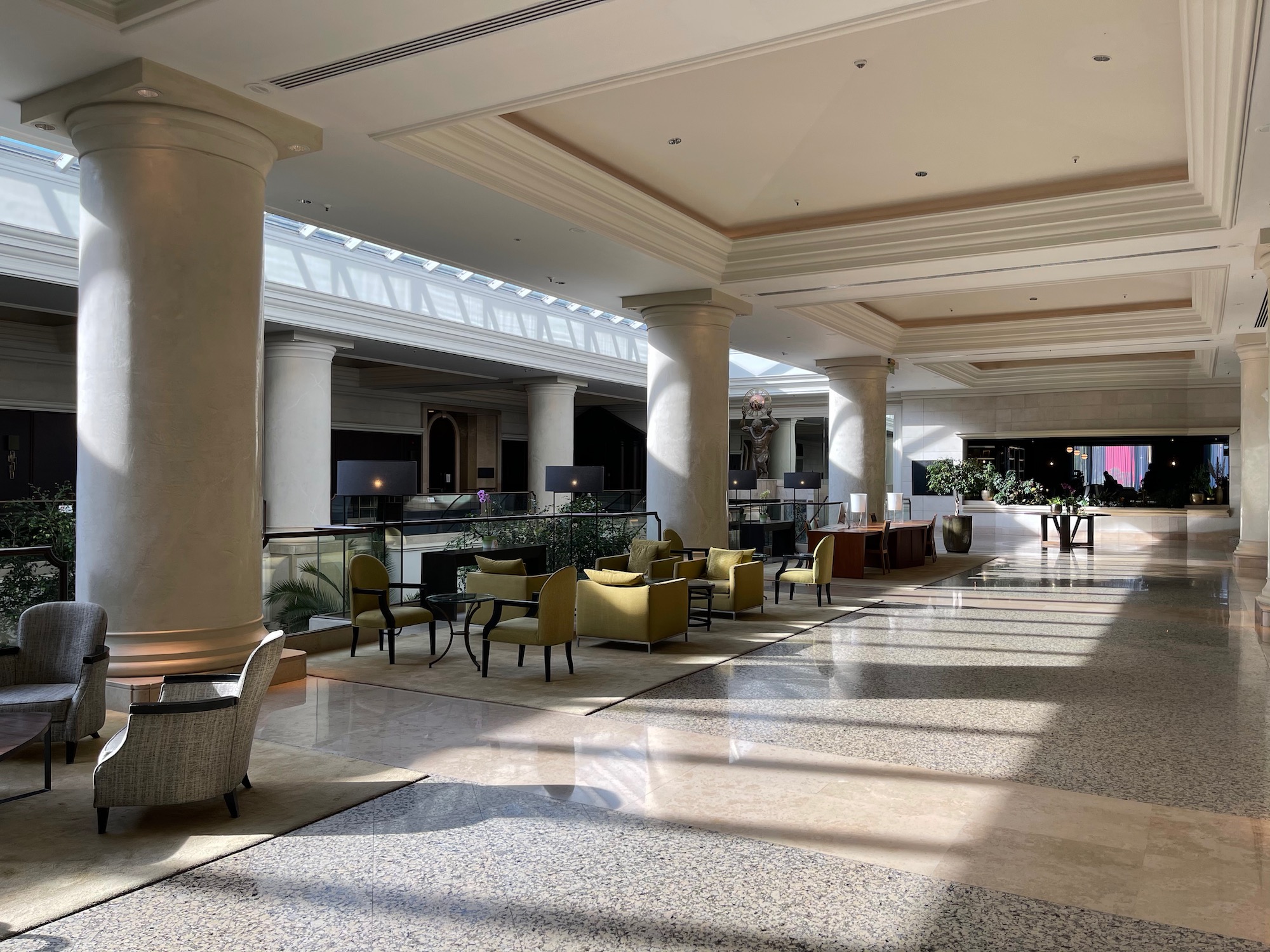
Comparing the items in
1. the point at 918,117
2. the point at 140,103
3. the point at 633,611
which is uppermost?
the point at 918,117

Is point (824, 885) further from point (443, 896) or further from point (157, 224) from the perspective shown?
point (157, 224)

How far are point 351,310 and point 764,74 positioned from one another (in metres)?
9.58

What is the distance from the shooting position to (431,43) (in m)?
5.46

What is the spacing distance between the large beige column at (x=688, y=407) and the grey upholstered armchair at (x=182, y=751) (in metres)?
8.24

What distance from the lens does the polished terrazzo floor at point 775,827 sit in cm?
315

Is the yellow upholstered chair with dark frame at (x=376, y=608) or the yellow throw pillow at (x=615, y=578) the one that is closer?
the yellow upholstered chair with dark frame at (x=376, y=608)

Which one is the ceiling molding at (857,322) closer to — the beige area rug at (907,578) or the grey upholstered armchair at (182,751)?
the beige area rug at (907,578)

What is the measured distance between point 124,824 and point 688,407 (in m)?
8.95

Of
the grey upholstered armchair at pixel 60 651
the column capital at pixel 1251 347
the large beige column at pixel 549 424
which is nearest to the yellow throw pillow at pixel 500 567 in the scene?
the grey upholstered armchair at pixel 60 651

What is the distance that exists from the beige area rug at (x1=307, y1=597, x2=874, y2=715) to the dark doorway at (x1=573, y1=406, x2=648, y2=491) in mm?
21802

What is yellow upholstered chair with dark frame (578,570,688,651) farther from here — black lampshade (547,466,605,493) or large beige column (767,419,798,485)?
large beige column (767,419,798,485)

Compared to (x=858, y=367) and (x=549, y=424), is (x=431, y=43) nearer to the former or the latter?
(x=858, y=367)

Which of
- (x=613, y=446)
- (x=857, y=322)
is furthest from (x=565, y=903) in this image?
(x=613, y=446)

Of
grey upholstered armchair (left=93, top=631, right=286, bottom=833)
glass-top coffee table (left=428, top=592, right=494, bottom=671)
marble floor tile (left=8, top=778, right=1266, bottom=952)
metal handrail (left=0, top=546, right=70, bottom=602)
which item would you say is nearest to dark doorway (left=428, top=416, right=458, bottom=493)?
glass-top coffee table (left=428, top=592, right=494, bottom=671)
